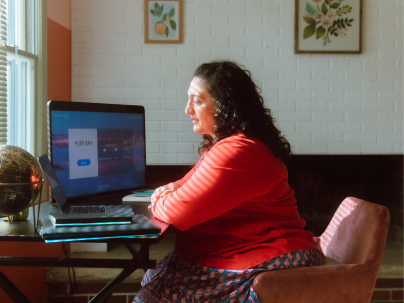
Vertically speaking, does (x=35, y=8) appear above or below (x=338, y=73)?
above

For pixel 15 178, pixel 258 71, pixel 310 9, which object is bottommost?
pixel 15 178

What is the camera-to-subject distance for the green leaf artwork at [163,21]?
8.35ft

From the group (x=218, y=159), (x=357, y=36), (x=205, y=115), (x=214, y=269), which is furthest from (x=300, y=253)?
(x=357, y=36)

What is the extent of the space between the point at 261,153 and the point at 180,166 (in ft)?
5.40

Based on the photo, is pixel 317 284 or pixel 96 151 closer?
pixel 317 284

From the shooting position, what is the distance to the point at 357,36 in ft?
8.54

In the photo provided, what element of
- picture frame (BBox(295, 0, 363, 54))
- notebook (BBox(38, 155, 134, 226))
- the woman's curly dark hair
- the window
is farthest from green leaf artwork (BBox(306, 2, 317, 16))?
notebook (BBox(38, 155, 134, 226))

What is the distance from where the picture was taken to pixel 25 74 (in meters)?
2.04

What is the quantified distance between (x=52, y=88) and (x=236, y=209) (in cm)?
162

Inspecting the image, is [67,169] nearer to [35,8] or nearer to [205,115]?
→ [205,115]

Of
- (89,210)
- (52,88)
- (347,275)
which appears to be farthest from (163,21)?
(347,275)

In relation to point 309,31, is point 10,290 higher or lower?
lower

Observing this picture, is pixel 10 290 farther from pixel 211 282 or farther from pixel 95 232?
pixel 211 282

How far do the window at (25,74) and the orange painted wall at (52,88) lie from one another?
133 millimetres
